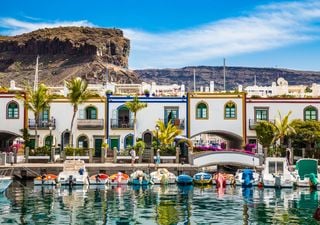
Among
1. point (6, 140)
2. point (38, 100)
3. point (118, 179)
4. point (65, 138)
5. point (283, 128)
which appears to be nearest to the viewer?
point (118, 179)

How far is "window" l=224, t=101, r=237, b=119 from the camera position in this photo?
2675 inches

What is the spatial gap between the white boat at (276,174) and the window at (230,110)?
14.8 m

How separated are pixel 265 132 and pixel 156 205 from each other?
87.9ft

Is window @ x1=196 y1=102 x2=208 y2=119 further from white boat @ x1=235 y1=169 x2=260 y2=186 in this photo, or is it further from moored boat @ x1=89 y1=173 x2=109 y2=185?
moored boat @ x1=89 y1=173 x2=109 y2=185

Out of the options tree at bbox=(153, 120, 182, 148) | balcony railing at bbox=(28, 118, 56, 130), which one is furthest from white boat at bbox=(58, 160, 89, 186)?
balcony railing at bbox=(28, 118, 56, 130)

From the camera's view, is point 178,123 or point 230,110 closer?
point 178,123

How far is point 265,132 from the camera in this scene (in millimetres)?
63344

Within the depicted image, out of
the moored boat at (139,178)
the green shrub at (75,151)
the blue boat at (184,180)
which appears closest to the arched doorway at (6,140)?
the green shrub at (75,151)

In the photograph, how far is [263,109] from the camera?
222ft

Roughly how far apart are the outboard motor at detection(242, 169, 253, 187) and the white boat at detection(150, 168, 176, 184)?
6184 mm

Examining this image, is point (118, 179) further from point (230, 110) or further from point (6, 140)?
point (6, 140)

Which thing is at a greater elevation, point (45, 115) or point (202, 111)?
point (202, 111)

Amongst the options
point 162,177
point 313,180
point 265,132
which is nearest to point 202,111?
point 265,132

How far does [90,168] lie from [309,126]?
962 inches
